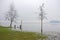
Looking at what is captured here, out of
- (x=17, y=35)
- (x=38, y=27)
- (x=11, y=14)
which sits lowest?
→ (x=17, y=35)

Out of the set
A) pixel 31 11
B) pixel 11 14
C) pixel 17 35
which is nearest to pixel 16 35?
pixel 17 35

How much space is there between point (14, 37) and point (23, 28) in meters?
0.21

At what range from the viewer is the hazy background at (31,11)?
1913 millimetres

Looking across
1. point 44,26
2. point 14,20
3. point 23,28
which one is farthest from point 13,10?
point 44,26

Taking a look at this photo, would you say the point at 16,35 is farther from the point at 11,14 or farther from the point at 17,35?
the point at 11,14

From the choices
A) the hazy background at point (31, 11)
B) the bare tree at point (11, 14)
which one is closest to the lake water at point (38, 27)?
the hazy background at point (31, 11)

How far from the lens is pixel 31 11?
1.96m

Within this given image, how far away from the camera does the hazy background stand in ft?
6.28

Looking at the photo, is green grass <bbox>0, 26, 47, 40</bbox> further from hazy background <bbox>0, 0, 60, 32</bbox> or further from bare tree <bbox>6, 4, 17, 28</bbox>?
bare tree <bbox>6, 4, 17, 28</bbox>

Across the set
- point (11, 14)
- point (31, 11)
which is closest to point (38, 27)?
point (31, 11)

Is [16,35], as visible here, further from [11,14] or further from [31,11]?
[31,11]

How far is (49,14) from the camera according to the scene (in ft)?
6.38

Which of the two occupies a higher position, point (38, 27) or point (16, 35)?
point (38, 27)

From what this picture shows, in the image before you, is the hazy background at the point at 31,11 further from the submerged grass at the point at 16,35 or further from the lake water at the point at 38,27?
the submerged grass at the point at 16,35
